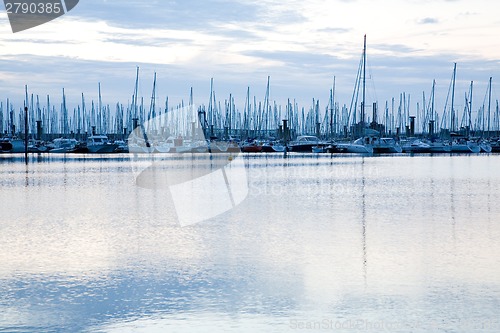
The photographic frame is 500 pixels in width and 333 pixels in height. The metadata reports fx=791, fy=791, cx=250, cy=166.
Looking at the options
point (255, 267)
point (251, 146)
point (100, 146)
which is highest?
point (100, 146)

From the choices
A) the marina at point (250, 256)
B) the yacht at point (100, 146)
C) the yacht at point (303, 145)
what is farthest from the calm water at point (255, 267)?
the yacht at point (303, 145)

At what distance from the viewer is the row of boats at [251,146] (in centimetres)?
7994

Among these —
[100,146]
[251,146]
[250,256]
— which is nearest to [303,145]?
[251,146]

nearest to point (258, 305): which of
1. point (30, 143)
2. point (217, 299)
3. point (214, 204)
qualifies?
point (217, 299)

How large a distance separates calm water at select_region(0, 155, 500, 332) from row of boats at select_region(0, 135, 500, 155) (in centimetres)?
5583

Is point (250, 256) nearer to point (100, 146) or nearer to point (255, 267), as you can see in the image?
point (255, 267)

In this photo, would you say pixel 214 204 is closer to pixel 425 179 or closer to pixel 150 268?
pixel 150 268

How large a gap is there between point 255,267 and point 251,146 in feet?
244

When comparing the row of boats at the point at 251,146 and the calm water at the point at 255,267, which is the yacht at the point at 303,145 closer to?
the row of boats at the point at 251,146

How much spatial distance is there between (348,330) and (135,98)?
80354 mm

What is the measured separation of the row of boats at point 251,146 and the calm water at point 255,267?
55.8 metres

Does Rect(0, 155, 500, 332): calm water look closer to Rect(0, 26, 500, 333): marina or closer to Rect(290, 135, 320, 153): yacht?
Rect(0, 26, 500, 333): marina

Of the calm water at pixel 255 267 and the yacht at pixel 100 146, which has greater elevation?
the yacht at pixel 100 146

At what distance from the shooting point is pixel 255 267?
42.2ft
